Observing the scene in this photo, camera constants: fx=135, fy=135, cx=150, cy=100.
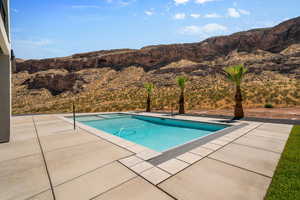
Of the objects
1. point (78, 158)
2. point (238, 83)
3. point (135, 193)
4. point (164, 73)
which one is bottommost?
point (78, 158)

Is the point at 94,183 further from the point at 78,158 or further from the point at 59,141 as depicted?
the point at 59,141

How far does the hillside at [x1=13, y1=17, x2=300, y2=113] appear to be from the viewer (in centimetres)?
2727

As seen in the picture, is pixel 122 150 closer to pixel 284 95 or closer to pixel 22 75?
pixel 284 95

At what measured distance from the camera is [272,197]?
222 cm

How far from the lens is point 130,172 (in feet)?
10.0

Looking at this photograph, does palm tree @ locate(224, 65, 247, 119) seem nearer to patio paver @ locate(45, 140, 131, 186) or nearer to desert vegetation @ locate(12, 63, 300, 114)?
desert vegetation @ locate(12, 63, 300, 114)

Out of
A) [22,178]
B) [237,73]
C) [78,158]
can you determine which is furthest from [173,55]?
[22,178]

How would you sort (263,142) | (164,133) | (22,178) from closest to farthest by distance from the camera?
(22,178), (263,142), (164,133)

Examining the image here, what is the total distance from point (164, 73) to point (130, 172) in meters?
41.5

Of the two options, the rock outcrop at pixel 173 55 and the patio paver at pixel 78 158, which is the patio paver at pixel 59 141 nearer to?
the patio paver at pixel 78 158

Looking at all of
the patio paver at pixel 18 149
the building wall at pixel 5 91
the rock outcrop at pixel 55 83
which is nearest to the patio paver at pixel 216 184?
the patio paver at pixel 18 149

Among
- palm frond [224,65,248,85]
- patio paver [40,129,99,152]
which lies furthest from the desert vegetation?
patio paver [40,129,99,152]

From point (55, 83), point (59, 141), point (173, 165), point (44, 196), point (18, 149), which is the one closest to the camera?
point (44, 196)

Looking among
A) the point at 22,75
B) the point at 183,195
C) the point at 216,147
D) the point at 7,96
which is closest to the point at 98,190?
the point at 183,195
